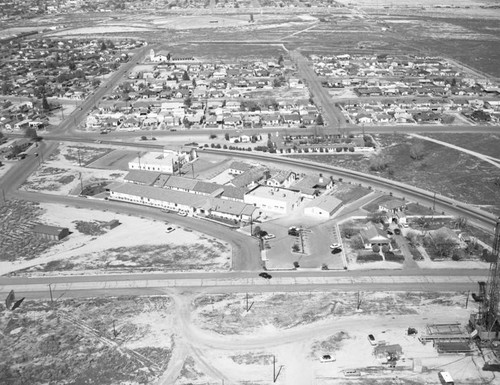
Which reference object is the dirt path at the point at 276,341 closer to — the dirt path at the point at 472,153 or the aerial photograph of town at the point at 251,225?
the aerial photograph of town at the point at 251,225

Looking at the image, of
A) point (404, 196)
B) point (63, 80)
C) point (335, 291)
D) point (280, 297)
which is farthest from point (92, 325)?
point (63, 80)

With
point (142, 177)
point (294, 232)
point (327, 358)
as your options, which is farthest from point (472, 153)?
point (327, 358)

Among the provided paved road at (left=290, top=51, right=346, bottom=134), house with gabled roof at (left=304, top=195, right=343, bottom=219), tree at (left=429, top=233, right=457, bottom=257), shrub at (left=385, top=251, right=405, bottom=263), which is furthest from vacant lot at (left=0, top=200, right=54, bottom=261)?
paved road at (left=290, top=51, right=346, bottom=134)

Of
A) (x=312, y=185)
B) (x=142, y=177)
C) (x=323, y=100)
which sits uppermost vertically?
(x=323, y=100)

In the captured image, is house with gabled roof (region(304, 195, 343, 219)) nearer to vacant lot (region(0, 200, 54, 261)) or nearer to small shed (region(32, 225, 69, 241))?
small shed (region(32, 225, 69, 241))

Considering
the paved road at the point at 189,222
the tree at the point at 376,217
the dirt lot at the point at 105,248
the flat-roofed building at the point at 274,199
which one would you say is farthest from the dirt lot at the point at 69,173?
the tree at the point at 376,217

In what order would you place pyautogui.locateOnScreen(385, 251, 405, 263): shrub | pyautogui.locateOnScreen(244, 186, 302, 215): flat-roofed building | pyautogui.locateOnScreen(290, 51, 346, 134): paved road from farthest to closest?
pyautogui.locateOnScreen(290, 51, 346, 134): paved road
pyautogui.locateOnScreen(244, 186, 302, 215): flat-roofed building
pyautogui.locateOnScreen(385, 251, 405, 263): shrub

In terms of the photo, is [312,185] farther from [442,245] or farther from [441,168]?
[441,168]
